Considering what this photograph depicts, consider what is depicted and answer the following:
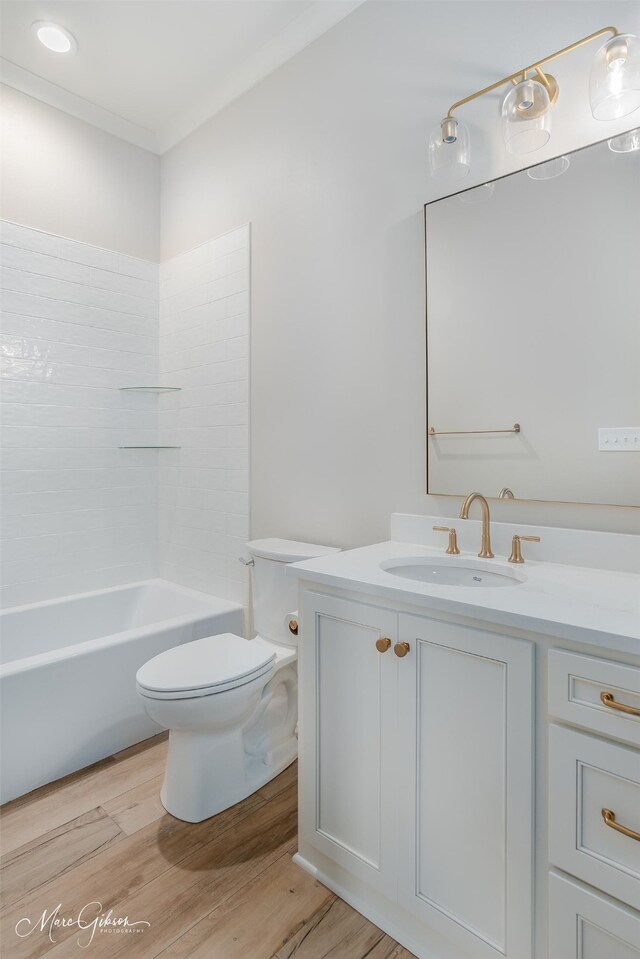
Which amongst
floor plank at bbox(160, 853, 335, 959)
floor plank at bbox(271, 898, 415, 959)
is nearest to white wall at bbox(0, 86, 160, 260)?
floor plank at bbox(160, 853, 335, 959)

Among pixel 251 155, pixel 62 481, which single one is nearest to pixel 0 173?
pixel 251 155

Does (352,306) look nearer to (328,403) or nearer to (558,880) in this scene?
(328,403)

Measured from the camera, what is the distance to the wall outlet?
1.28 meters

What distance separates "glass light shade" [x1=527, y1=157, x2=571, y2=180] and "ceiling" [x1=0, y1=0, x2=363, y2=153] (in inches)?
44.0

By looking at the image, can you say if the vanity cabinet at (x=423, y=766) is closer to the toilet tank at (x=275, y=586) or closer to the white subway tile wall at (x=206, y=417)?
the toilet tank at (x=275, y=586)

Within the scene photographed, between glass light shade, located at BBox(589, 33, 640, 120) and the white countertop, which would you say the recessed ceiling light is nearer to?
glass light shade, located at BBox(589, 33, 640, 120)

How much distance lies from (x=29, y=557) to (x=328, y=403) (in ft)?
5.36

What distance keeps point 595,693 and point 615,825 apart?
0.21 m

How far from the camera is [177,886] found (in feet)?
4.48

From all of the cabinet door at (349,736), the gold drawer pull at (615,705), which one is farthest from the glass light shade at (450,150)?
the gold drawer pull at (615,705)

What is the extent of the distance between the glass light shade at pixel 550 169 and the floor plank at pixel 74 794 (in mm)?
2353

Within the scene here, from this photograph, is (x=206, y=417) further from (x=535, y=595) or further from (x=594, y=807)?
(x=594, y=807)

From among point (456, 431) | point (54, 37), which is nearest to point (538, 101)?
point (456, 431)

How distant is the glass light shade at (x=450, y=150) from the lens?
1.48 m
